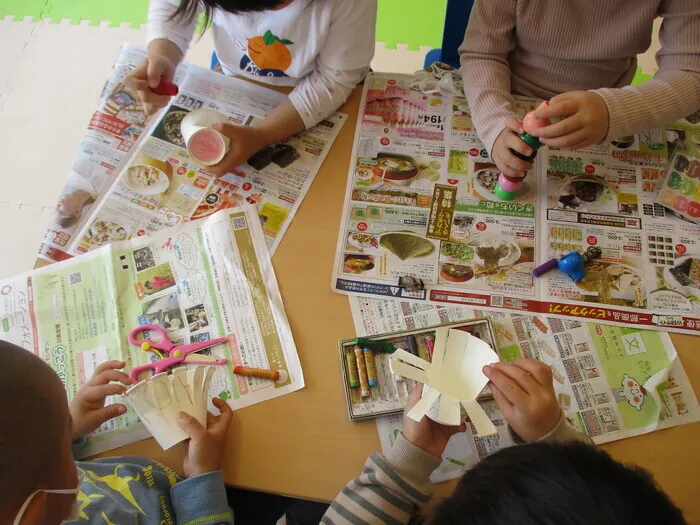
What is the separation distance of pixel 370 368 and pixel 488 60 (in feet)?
1.93

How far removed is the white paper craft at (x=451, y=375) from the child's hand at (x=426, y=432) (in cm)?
3

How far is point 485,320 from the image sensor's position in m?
0.73

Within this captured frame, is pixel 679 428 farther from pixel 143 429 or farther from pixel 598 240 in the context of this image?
pixel 143 429

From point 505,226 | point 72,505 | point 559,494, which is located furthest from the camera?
point 505,226

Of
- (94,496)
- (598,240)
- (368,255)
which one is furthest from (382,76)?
(94,496)

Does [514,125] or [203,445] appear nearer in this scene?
[203,445]

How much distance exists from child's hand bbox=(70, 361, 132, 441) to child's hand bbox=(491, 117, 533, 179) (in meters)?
0.63

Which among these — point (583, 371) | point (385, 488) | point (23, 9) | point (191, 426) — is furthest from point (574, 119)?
point (23, 9)

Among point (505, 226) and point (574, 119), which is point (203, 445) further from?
point (574, 119)

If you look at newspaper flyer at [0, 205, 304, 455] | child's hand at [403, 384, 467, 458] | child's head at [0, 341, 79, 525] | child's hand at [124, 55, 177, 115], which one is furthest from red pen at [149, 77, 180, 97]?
child's hand at [403, 384, 467, 458]

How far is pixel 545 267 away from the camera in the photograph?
757 mm

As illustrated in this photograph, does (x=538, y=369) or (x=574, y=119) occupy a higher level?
(x=574, y=119)

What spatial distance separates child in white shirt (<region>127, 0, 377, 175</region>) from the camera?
0.85 meters

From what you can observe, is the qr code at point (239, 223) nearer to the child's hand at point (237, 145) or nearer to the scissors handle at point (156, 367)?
the child's hand at point (237, 145)
